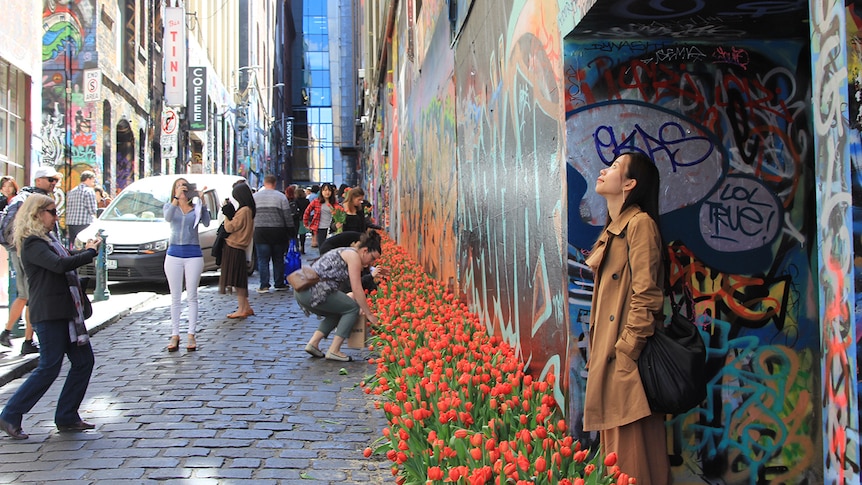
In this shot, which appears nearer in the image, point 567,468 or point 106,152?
point 567,468

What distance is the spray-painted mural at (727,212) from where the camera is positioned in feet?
13.2


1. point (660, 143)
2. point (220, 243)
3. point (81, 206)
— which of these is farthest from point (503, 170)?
point (81, 206)

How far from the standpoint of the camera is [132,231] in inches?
512

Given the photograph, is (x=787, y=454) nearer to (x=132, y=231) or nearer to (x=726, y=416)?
(x=726, y=416)

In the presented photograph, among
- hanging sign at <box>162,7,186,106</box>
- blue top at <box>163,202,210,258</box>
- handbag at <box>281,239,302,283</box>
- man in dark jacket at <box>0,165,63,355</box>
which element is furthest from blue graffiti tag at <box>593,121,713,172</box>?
hanging sign at <box>162,7,186,106</box>

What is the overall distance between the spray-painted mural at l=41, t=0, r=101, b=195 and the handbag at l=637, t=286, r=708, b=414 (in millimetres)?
16224

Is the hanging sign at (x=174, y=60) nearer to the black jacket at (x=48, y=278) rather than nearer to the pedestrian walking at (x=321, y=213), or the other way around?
the pedestrian walking at (x=321, y=213)

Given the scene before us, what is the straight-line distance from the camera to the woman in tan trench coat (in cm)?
338

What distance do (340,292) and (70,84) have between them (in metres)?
12.5

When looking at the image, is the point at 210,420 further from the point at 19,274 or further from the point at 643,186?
the point at 19,274

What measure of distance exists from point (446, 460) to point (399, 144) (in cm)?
1580

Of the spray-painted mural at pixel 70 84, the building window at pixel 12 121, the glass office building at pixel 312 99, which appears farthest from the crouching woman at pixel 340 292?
the glass office building at pixel 312 99

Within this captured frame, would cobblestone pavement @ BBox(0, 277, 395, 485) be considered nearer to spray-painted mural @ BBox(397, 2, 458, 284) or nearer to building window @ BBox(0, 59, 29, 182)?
spray-painted mural @ BBox(397, 2, 458, 284)

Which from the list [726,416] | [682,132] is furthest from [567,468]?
[682,132]
